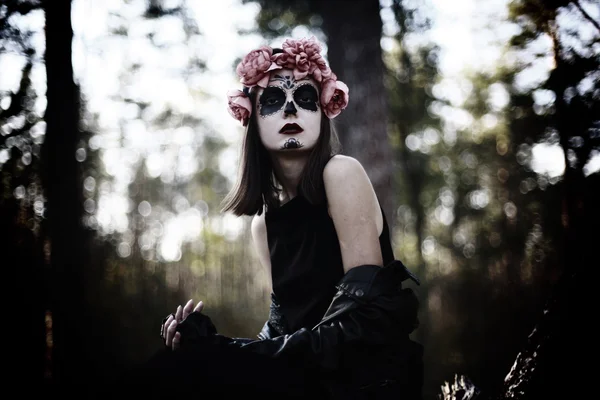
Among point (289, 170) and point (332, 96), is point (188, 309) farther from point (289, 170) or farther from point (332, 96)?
point (332, 96)

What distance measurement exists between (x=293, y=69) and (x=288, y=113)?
0.30 meters

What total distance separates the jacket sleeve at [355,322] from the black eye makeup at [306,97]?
100cm

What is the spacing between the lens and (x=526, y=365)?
1982 mm

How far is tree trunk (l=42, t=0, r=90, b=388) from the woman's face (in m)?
2.38

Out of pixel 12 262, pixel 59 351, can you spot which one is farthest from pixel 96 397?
pixel 12 262

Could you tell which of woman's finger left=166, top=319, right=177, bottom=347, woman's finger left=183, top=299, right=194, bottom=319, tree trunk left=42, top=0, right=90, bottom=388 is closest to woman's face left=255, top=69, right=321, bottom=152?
woman's finger left=183, top=299, right=194, bottom=319

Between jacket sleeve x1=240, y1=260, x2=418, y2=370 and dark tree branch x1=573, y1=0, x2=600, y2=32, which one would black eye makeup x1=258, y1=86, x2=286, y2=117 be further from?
dark tree branch x1=573, y1=0, x2=600, y2=32

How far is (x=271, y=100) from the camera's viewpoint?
8.61 feet

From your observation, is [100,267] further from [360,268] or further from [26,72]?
[360,268]

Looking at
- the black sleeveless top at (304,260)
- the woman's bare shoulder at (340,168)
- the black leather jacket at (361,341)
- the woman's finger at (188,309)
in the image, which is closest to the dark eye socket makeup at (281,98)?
the woman's bare shoulder at (340,168)

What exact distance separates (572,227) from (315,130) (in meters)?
1.58

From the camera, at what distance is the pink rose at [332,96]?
268cm

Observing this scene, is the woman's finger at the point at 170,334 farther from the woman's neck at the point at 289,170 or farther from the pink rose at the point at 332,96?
the pink rose at the point at 332,96

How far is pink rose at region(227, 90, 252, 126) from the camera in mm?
2695
